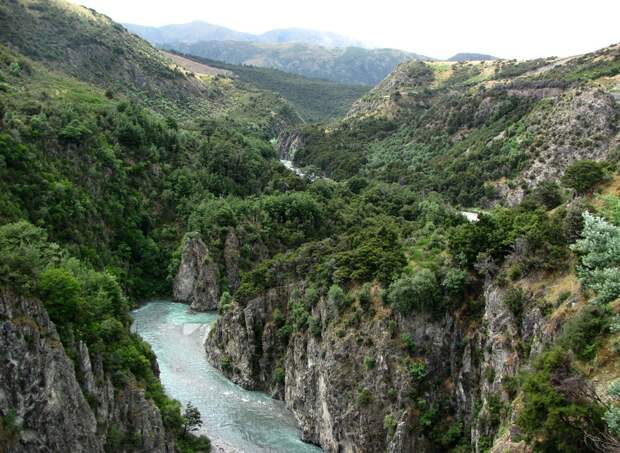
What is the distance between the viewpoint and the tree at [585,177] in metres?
41.6

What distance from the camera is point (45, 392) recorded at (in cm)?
3294

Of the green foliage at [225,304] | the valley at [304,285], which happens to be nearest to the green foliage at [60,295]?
the valley at [304,285]

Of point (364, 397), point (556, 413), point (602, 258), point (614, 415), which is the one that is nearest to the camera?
point (614, 415)

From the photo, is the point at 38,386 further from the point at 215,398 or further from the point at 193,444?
the point at 215,398

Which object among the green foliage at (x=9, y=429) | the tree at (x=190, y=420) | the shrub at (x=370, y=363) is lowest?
the tree at (x=190, y=420)

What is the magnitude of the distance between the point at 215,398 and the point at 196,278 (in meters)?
30.9

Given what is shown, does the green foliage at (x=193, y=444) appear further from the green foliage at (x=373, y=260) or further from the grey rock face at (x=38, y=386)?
the green foliage at (x=373, y=260)

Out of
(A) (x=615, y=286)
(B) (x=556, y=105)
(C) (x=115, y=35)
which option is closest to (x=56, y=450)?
(A) (x=615, y=286)

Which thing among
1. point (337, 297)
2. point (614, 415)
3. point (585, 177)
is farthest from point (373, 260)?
point (614, 415)

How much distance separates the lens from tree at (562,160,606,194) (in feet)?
136

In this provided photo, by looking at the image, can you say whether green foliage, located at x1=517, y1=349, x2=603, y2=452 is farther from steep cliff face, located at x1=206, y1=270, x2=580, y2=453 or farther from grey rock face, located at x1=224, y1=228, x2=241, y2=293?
grey rock face, located at x1=224, y1=228, x2=241, y2=293

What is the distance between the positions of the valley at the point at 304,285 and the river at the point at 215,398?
0.31m

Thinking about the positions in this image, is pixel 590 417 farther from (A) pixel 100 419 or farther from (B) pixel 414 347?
(A) pixel 100 419

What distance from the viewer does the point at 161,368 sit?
206 ft
